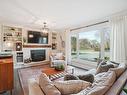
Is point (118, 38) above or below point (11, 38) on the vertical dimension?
below

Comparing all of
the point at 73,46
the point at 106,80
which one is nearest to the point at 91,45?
the point at 73,46

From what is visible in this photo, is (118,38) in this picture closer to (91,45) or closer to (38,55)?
(91,45)

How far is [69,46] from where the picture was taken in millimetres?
5918

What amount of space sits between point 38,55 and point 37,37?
1.10m

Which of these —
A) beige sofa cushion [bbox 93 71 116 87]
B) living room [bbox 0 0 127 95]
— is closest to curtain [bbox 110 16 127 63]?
living room [bbox 0 0 127 95]

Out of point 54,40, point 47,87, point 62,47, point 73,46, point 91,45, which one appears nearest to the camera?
point 47,87

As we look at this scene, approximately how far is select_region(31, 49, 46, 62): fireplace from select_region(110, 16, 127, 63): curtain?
13.5 ft

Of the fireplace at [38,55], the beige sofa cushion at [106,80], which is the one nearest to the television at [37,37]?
the fireplace at [38,55]

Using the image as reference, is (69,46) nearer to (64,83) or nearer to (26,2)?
(26,2)

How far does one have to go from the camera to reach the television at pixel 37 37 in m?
5.85

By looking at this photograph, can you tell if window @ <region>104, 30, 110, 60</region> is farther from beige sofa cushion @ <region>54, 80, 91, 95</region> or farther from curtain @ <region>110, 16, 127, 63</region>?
beige sofa cushion @ <region>54, 80, 91, 95</region>

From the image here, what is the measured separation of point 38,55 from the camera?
242 inches

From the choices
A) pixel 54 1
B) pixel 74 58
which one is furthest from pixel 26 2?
pixel 74 58

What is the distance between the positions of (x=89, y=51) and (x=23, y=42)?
11.7 feet
